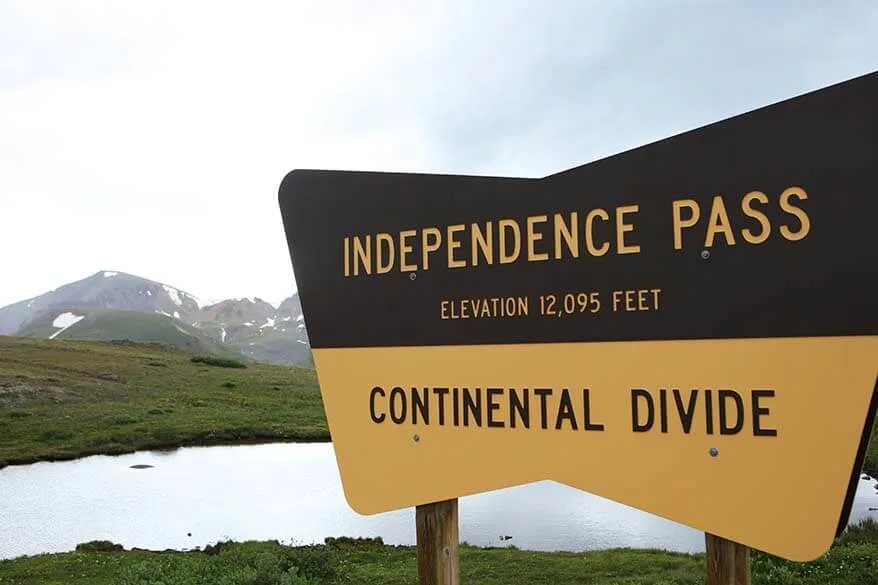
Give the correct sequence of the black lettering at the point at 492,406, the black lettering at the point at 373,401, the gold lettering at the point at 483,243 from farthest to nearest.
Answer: the black lettering at the point at 373,401, the gold lettering at the point at 483,243, the black lettering at the point at 492,406

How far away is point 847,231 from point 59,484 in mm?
29968

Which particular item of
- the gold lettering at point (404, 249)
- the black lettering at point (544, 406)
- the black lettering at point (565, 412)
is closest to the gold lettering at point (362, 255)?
the gold lettering at point (404, 249)

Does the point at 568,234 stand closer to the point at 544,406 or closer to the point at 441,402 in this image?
the point at 544,406

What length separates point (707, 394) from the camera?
3301 millimetres

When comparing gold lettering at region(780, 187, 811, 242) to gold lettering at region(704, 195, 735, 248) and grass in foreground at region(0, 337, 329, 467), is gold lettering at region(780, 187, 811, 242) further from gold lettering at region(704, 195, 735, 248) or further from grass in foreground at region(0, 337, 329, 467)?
grass in foreground at region(0, 337, 329, 467)

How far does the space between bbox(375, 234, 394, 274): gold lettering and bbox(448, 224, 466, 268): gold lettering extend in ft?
1.44

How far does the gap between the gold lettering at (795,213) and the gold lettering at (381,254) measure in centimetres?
234

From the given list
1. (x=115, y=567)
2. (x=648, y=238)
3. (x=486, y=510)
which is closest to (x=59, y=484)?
Answer: (x=115, y=567)

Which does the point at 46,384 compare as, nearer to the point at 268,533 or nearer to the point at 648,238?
the point at 268,533

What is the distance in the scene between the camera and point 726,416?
3.25m

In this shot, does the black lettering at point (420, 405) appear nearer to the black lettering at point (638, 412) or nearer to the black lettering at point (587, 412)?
the black lettering at point (587, 412)

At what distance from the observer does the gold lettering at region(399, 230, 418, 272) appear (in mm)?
4332

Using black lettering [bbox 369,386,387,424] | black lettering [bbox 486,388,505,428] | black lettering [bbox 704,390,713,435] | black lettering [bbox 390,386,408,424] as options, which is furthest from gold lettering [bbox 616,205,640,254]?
black lettering [bbox 369,386,387,424]

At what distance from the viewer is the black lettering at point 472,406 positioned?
395cm
